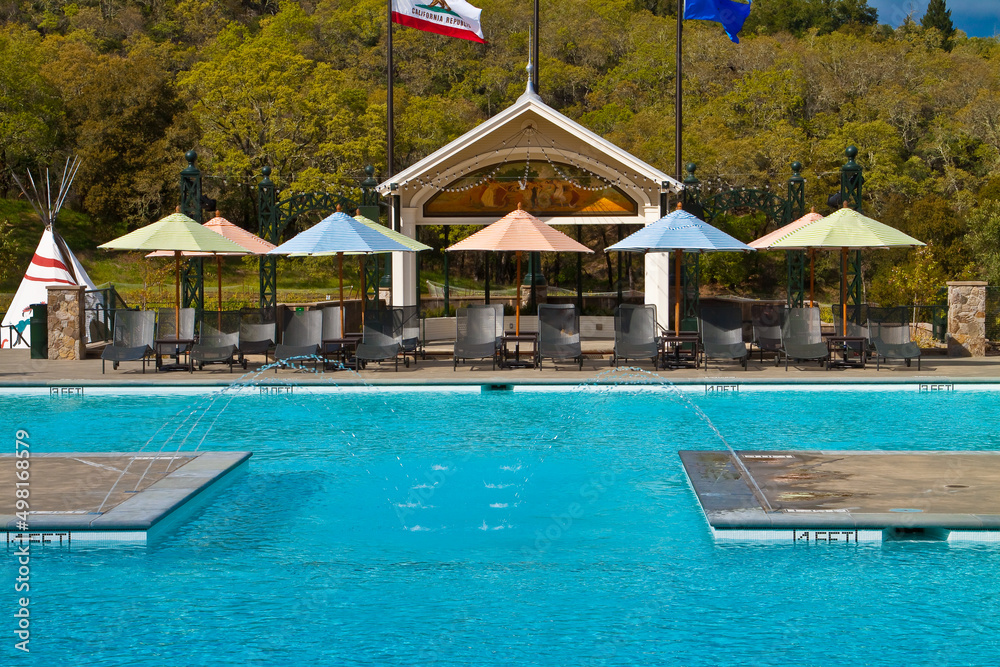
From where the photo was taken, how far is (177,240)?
54.1 feet

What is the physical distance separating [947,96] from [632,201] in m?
42.8

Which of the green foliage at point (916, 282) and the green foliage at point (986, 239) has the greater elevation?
the green foliage at point (986, 239)

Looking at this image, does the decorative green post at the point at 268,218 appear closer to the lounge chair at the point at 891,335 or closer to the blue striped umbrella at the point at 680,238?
the blue striped umbrella at the point at 680,238

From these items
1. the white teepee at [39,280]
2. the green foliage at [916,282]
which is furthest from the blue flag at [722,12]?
the white teepee at [39,280]

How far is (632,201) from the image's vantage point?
2062cm

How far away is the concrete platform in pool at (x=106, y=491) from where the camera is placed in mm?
6984

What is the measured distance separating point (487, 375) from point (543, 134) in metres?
6.89

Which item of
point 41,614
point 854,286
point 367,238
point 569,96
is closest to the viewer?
point 41,614

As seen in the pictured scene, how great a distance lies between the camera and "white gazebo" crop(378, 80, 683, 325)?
1997 centimetres

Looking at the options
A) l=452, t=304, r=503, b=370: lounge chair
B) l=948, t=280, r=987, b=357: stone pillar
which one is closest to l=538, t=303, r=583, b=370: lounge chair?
l=452, t=304, r=503, b=370: lounge chair

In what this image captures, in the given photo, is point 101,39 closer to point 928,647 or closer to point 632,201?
point 632,201

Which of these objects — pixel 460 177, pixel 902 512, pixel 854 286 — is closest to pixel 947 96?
pixel 854 286

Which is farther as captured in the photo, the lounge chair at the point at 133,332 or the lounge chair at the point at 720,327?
the lounge chair at the point at 720,327

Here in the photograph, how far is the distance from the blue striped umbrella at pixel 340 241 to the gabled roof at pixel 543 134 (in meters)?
2.96
